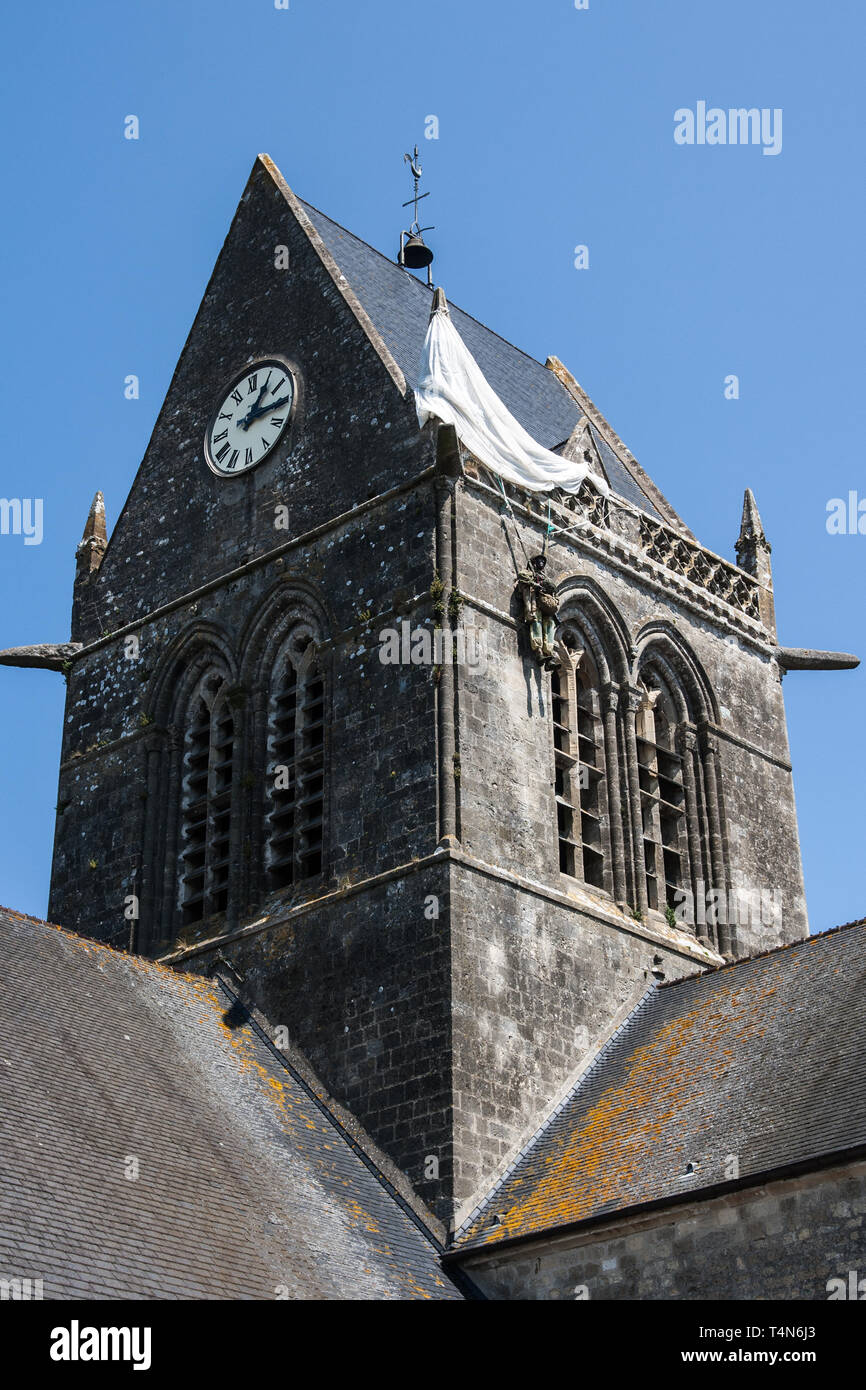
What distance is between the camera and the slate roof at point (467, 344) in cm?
2361

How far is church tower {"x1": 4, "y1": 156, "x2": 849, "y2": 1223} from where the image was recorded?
1855 cm

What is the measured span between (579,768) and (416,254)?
10.7 meters

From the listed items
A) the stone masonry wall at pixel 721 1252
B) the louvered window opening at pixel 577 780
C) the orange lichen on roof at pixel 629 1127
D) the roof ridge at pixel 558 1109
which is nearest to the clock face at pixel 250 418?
the louvered window opening at pixel 577 780

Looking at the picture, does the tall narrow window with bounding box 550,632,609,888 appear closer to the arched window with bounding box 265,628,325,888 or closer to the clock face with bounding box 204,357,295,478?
the arched window with bounding box 265,628,325,888

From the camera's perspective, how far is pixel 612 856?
68.7ft

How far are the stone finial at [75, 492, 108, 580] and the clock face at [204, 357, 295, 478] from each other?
2178 mm

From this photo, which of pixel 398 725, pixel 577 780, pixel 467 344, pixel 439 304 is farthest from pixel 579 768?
pixel 467 344

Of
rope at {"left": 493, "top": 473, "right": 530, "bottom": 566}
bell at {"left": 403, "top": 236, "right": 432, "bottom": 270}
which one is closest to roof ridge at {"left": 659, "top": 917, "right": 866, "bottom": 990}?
rope at {"left": 493, "top": 473, "right": 530, "bottom": 566}

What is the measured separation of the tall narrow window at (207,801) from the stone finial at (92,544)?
3.04m

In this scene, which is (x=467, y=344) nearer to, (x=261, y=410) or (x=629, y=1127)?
(x=261, y=410)

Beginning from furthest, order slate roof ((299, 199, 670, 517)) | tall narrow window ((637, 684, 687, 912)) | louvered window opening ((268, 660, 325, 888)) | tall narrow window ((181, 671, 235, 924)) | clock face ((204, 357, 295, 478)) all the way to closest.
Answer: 1. slate roof ((299, 199, 670, 517))
2. clock face ((204, 357, 295, 478))
3. tall narrow window ((637, 684, 687, 912))
4. tall narrow window ((181, 671, 235, 924))
5. louvered window opening ((268, 660, 325, 888))

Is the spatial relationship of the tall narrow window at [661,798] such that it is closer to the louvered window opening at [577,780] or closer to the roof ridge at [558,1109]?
the louvered window opening at [577,780]

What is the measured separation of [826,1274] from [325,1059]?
592cm
